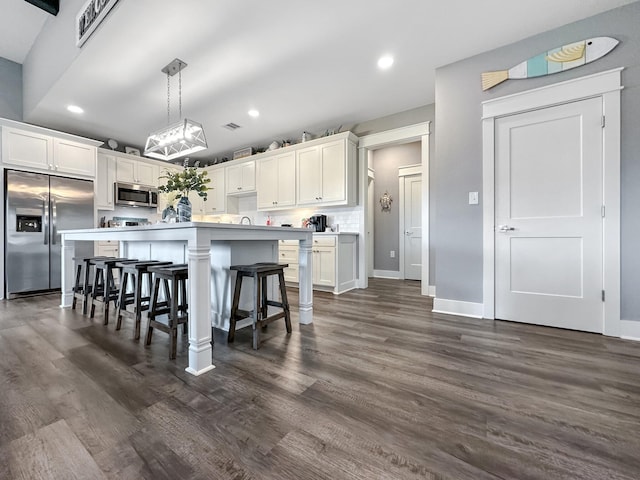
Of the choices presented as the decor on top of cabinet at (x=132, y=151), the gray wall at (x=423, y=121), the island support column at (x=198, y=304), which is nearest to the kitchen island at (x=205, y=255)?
the island support column at (x=198, y=304)

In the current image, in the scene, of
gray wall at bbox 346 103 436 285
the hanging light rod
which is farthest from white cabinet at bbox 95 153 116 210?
gray wall at bbox 346 103 436 285

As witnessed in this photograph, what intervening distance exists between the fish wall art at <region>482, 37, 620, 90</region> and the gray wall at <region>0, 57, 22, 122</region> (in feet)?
20.1

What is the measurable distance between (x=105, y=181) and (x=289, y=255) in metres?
3.46

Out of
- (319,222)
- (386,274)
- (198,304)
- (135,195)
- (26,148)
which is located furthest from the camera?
(386,274)

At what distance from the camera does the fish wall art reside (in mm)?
2229

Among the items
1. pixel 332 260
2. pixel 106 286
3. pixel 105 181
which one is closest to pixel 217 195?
pixel 105 181

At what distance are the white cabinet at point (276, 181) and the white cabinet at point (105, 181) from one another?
2500mm

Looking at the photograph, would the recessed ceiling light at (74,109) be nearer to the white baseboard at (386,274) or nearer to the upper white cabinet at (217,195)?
the upper white cabinet at (217,195)

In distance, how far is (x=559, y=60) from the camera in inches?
93.1

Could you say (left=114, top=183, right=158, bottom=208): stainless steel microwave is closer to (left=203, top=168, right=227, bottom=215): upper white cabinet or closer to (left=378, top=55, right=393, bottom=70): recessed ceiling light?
(left=203, top=168, right=227, bottom=215): upper white cabinet

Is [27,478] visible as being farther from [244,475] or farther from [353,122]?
[353,122]

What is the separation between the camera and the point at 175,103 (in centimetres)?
370

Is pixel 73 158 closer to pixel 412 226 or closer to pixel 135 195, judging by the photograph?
pixel 135 195

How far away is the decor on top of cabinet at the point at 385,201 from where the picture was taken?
18.3 feet
